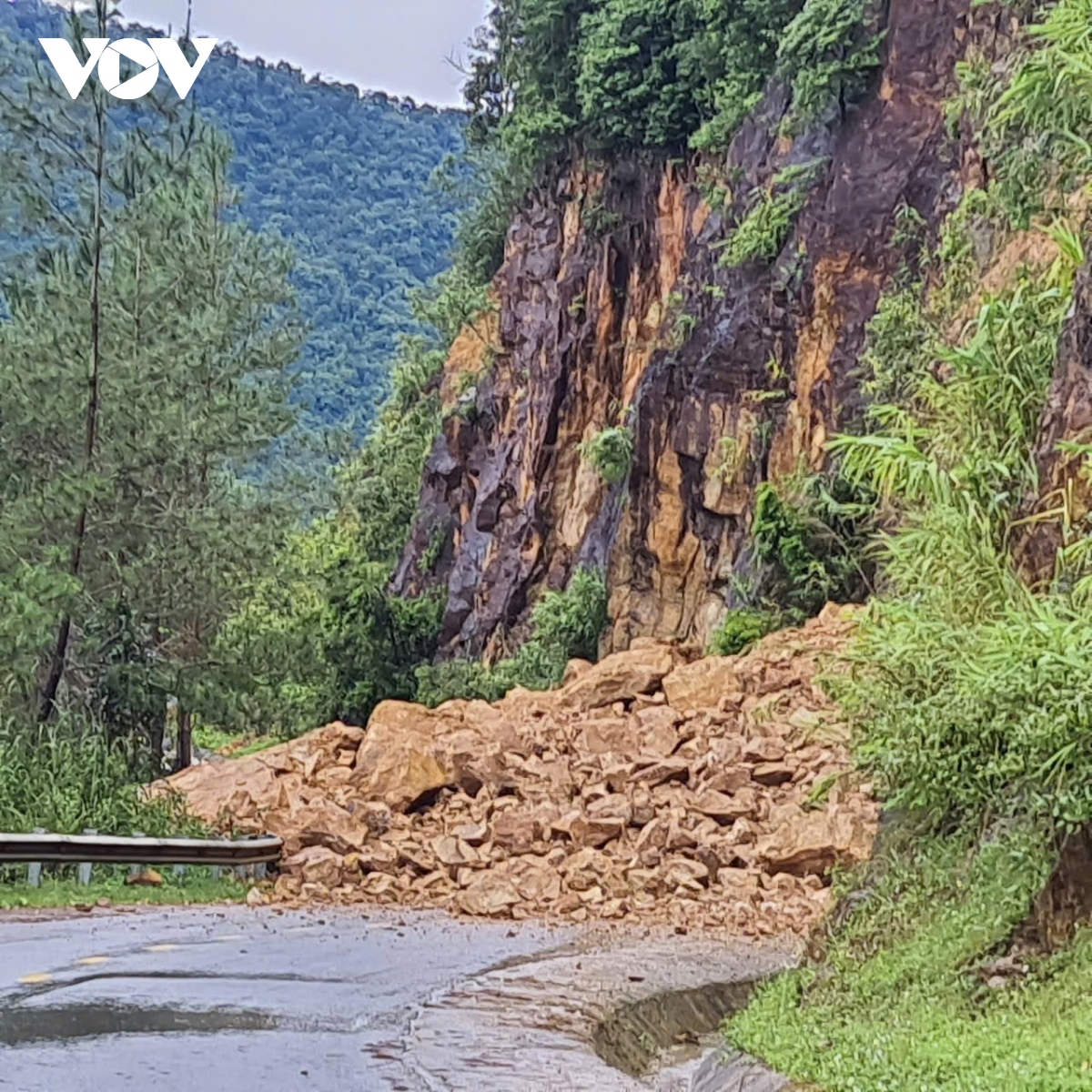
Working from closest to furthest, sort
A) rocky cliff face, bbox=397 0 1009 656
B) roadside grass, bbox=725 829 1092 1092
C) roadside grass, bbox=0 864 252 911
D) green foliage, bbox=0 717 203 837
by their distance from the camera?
1. roadside grass, bbox=725 829 1092 1092
2. roadside grass, bbox=0 864 252 911
3. green foliage, bbox=0 717 203 837
4. rocky cliff face, bbox=397 0 1009 656

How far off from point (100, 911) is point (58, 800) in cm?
344

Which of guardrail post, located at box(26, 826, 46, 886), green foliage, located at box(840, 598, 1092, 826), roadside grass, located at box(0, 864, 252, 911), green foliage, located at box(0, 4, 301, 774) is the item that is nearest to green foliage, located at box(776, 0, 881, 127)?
green foliage, located at box(0, 4, 301, 774)

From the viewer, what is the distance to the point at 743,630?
1070 inches

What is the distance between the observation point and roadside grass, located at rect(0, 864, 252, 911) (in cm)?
1458

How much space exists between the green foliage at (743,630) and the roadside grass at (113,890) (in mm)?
12189

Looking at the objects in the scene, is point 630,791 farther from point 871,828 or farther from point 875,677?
point 875,677

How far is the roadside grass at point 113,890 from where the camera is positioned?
14.6 meters

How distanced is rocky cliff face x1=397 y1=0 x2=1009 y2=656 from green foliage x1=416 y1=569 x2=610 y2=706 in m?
0.55

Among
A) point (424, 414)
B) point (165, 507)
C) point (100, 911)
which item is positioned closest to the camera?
point (100, 911)

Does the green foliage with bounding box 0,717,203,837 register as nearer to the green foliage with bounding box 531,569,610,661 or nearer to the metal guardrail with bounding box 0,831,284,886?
the metal guardrail with bounding box 0,831,284,886

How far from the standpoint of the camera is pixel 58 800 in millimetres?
17297

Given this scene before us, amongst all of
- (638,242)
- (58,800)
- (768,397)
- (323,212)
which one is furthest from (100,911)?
(323,212)

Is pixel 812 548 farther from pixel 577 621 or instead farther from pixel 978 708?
pixel 978 708

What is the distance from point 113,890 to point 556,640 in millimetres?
17628
